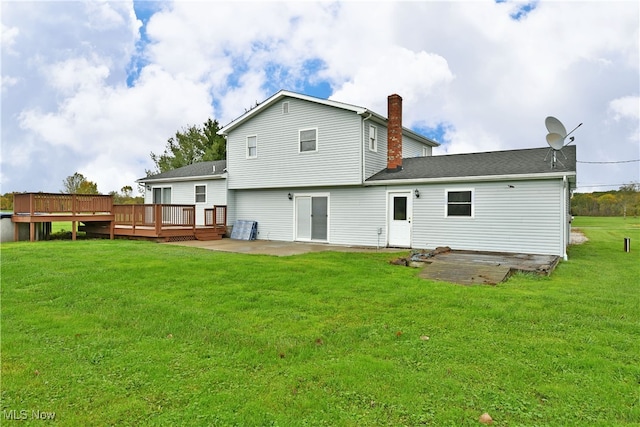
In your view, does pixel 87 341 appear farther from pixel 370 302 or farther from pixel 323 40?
pixel 323 40

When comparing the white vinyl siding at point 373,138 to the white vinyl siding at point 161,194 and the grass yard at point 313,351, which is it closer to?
the grass yard at point 313,351

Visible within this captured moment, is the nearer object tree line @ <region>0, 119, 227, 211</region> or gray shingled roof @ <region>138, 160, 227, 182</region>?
gray shingled roof @ <region>138, 160, 227, 182</region>

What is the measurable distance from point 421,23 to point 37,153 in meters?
19.8

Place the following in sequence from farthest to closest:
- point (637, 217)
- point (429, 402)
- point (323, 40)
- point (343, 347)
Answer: point (637, 217)
point (323, 40)
point (343, 347)
point (429, 402)

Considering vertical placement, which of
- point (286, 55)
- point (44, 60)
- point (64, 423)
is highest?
point (286, 55)

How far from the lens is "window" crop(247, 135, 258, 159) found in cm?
1681

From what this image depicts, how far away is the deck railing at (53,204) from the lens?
14430 mm

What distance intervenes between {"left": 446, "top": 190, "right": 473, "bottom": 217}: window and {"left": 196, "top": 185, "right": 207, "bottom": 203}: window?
1139cm

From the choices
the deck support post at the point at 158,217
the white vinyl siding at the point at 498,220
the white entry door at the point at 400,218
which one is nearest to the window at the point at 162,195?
the deck support post at the point at 158,217

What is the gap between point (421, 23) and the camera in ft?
52.5

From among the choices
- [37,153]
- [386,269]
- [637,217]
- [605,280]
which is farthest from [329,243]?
[637,217]

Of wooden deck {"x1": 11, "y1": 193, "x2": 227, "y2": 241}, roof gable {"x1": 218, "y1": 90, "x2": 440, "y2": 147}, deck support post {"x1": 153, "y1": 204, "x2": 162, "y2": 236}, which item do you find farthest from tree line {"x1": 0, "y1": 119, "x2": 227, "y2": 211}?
deck support post {"x1": 153, "y1": 204, "x2": 162, "y2": 236}

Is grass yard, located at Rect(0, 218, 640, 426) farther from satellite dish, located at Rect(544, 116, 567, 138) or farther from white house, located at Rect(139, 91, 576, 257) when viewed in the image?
satellite dish, located at Rect(544, 116, 567, 138)

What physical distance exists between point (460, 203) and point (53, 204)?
49.5ft
